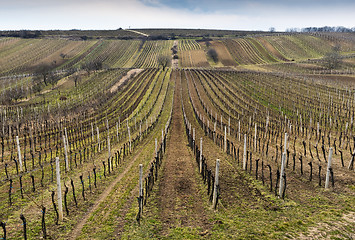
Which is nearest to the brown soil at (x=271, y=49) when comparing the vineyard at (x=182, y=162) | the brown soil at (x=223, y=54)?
the brown soil at (x=223, y=54)

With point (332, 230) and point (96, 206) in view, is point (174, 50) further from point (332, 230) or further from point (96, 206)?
point (332, 230)

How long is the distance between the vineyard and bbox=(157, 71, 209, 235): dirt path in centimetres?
8

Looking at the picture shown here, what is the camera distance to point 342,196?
39.0ft

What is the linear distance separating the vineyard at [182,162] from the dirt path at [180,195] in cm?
8

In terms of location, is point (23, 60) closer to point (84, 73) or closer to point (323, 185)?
point (84, 73)

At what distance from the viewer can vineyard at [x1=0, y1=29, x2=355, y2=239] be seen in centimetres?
1013

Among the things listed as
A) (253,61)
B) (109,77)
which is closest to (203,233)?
(109,77)

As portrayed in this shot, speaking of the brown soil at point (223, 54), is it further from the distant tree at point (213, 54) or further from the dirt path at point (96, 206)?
the dirt path at point (96, 206)

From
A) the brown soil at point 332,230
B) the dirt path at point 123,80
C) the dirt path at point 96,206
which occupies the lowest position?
the dirt path at point 96,206

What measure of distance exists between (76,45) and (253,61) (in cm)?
9009

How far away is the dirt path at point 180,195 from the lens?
10.4 m

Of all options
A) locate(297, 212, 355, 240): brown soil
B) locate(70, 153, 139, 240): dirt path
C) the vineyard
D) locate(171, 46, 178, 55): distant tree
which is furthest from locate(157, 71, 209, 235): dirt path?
locate(171, 46, 178, 55): distant tree

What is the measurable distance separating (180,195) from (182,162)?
6.04m

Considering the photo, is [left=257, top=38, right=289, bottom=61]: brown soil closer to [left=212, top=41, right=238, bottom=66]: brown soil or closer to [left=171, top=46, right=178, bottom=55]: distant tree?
[left=212, top=41, right=238, bottom=66]: brown soil
